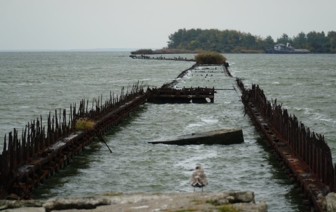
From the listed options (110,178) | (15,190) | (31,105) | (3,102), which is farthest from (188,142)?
(3,102)

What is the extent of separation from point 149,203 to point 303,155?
8453 millimetres

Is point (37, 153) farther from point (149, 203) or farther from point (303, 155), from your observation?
point (149, 203)

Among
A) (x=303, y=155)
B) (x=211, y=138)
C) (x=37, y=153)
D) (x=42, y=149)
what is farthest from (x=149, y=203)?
(x=211, y=138)

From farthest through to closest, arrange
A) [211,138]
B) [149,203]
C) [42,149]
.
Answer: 1. [211,138]
2. [42,149]
3. [149,203]

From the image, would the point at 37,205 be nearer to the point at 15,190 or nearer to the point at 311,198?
the point at 15,190

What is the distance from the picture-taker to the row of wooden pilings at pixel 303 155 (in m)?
16.1

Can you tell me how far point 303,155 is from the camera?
66.6ft

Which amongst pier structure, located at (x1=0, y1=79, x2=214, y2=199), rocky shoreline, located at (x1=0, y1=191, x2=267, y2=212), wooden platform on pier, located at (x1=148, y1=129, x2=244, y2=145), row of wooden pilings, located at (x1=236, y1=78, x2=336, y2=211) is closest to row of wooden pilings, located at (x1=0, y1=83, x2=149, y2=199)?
pier structure, located at (x1=0, y1=79, x2=214, y2=199)

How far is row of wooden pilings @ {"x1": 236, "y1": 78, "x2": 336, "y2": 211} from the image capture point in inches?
633

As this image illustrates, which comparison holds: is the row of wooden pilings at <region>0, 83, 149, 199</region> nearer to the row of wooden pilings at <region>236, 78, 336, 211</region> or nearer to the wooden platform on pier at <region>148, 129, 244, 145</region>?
the wooden platform on pier at <region>148, 129, 244, 145</region>

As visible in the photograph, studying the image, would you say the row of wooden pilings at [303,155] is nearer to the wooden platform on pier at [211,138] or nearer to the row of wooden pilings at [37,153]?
the wooden platform on pier at [211,138]

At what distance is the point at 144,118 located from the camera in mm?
38969

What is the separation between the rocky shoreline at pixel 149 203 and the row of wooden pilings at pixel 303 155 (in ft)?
7.11

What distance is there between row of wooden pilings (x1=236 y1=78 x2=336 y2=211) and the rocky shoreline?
7.11ft
